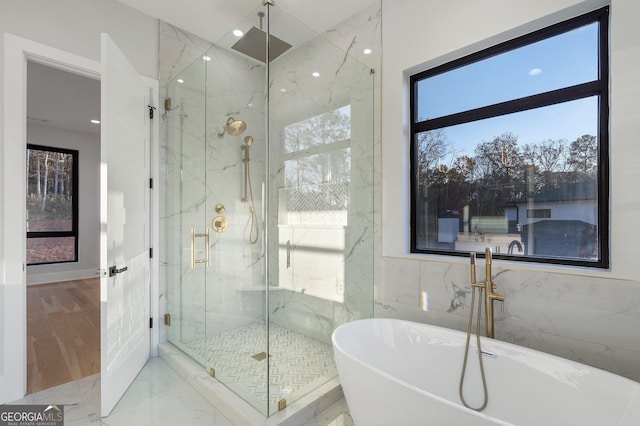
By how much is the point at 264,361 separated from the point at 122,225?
1313 mm

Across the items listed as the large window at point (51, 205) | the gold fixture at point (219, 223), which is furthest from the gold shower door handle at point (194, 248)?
the large window at point (51, 205)

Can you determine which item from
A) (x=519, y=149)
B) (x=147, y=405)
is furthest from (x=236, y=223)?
(x=519, y=149)

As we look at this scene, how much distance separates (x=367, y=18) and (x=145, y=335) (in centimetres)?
326

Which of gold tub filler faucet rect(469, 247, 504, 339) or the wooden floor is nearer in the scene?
gold tub filler faucet rect(469, 247, 504, 339)

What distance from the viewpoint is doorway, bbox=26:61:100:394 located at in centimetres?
371

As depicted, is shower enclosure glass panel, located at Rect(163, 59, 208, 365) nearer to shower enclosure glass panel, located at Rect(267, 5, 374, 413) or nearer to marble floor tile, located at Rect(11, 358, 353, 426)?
marble floor tile, located at Rect(11, 358, 353, 426)

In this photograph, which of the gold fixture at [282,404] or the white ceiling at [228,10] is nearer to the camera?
the gold fixture at [282,404]

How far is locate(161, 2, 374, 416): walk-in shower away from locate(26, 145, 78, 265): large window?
4.54m

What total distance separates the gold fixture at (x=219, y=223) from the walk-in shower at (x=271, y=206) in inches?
0.6

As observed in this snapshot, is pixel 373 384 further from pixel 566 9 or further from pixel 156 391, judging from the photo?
pixel 566 9

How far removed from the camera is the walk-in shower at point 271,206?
79.4 inches

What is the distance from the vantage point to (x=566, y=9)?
1.67 meters

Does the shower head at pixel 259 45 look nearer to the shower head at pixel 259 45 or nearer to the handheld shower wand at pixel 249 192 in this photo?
the shower head at pixel 259 45

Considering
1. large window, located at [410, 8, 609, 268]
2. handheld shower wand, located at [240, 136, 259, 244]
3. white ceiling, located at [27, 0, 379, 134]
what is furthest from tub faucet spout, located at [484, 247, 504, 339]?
white ceiling, located at [27, 0, 379, 134]
